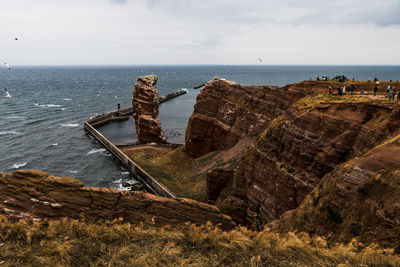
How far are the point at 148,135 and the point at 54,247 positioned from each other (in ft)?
138

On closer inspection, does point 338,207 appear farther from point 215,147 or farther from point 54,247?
point 215,147

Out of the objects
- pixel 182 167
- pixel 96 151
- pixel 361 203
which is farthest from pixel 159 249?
pixel 96 151

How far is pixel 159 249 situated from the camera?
1095 cm

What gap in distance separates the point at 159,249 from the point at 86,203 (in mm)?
6002

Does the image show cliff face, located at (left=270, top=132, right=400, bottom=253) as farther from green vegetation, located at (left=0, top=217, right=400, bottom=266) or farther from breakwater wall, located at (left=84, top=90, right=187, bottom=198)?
breakwater wall, located at (left=84, top=90, right=187, bottom=198)

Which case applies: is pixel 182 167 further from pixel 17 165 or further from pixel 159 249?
pixel 17 165

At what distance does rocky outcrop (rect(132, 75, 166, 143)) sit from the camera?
51.7 metres

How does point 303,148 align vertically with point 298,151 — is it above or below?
above

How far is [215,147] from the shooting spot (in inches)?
1561

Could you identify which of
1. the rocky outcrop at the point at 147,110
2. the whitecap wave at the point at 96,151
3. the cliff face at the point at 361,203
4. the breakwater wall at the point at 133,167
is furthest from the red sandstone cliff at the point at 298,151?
the whitecap wave at the point at 96,151

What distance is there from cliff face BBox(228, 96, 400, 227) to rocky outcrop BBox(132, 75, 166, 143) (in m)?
33.1

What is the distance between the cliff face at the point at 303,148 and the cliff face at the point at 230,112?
37.7 ft

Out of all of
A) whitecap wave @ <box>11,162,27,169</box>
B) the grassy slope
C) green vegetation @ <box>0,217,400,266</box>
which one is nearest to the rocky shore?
green vegetation @ <box>0,217,400,266</box>

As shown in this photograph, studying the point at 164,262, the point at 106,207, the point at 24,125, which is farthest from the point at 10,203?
the point at 24,125
